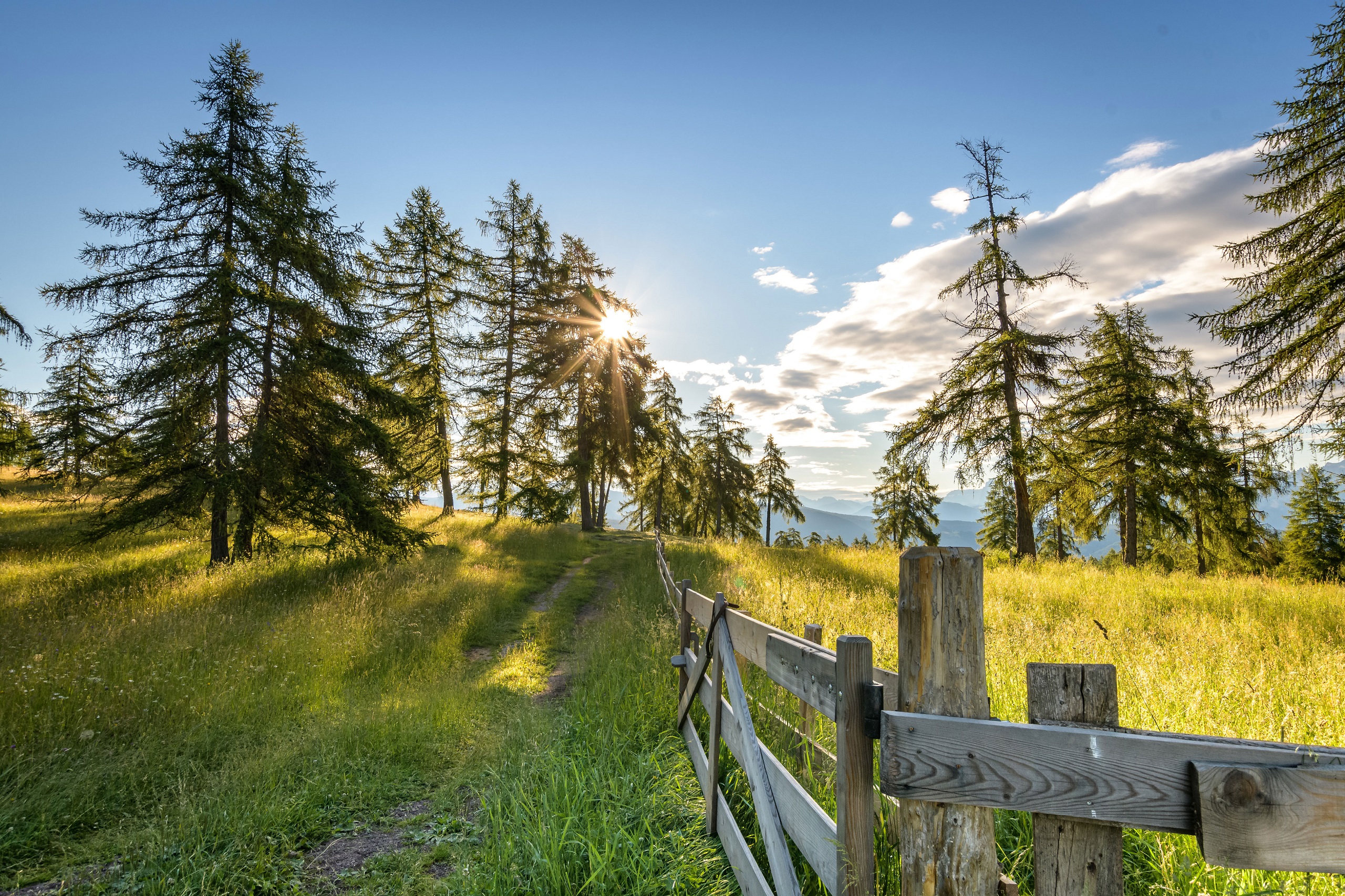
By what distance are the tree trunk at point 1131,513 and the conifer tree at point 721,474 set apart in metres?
22.9

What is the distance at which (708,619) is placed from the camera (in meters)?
4.60

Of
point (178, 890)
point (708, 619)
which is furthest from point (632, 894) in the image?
point (178, 890)

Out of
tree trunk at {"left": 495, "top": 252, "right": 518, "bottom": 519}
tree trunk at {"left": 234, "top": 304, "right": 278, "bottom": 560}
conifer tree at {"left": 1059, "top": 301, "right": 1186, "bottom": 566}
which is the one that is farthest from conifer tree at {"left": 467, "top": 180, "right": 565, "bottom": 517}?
conifer tree at {"left": 1059, "top": 301, "right": 1186, "bottom": 566}

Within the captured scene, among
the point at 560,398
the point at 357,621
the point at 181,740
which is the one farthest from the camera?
the point at 560,398

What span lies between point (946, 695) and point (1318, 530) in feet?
159

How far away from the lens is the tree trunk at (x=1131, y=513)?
21938 millimetres

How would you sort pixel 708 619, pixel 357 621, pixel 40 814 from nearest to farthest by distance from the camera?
pixel 40 814 → pixel 708 619 → pixel 357 621

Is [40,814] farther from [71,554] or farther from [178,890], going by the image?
[71,554]

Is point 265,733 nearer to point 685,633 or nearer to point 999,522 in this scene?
point 685,633

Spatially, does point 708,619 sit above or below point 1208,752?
below

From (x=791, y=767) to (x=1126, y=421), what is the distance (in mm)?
24200

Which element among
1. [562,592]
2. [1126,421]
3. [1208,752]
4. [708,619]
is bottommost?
[562,592]

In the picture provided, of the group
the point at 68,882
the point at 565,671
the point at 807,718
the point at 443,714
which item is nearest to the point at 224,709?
the point at 443,714

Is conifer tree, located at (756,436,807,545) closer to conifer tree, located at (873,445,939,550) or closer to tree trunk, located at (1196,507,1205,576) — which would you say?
Result: conifer tree, located at (873,445,939,550)
